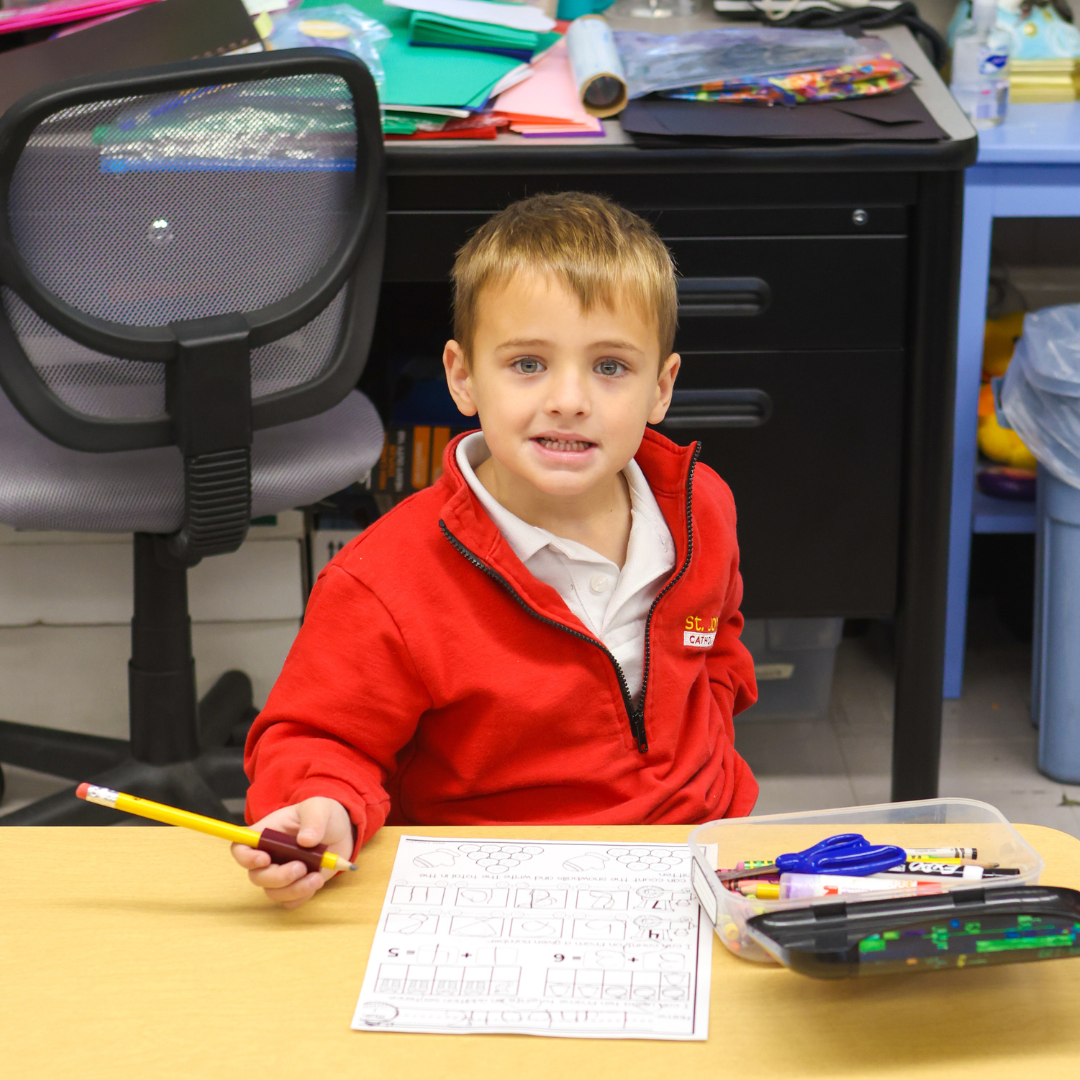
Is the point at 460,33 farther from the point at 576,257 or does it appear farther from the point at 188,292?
the point at 576,257

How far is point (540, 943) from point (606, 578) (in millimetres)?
366

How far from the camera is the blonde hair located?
0.88 meters

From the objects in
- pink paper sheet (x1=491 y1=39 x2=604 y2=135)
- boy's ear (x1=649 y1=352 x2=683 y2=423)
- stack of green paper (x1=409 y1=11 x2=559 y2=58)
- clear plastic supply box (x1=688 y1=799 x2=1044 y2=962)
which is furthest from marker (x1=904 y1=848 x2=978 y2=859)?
stack of green paper (x1=409 y1=11 x2=559 y2=58)

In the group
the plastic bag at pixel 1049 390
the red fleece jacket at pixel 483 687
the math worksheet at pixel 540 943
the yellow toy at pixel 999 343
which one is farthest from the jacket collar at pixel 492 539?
the yellow toy at pixel 999 343

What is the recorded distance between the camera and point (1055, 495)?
1.73m

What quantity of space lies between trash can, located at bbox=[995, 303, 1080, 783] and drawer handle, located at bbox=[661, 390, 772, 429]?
378 millimetres

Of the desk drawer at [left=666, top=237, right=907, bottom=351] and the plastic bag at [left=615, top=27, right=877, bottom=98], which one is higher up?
the plastic bag at [left=615, top=27, right=877, bottom=98]

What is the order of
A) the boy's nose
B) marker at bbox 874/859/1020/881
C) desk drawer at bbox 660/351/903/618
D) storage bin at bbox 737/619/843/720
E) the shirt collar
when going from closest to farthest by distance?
marker at bbox 874/859/1020/881 < the boy's nose < the shirt collar < desk drawer at bbox 660/351/903/618 < storage bin at bbox 737/619/843/720

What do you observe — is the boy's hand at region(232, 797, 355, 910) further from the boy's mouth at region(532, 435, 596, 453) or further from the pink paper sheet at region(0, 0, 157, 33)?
the pink paper sheet at region(0, 0, 157, 33)

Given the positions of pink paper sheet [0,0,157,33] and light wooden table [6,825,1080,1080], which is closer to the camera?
light wooden table [6,825,1080,1080]

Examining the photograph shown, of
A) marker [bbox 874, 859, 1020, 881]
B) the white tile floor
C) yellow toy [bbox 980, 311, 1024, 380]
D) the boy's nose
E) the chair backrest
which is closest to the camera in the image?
marker [bbox 874, 859, 1020, 881]

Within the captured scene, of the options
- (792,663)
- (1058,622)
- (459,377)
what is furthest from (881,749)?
(459,377)

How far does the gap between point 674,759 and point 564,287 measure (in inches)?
13.4

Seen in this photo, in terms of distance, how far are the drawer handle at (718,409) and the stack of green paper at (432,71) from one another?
400 millimetres
